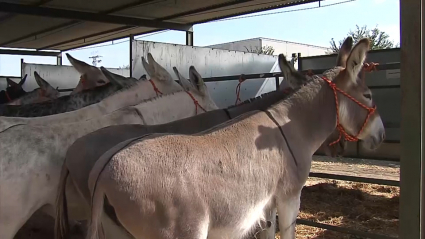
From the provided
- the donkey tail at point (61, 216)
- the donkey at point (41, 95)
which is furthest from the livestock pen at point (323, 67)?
the donkey tail at point (61, 216)

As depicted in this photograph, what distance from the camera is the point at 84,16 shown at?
28.9ft

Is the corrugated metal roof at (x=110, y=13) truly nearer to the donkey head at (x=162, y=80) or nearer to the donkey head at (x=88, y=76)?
the donkey head at (x=88, y=76)

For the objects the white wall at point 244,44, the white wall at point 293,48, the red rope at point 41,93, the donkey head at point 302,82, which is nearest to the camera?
the donkey head at point 302,82

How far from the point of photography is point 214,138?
2.69m

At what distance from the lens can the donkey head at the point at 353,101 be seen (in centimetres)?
323

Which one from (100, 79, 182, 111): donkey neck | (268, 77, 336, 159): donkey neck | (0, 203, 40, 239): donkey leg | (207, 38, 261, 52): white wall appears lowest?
(0, 203, 40, 239): donkey leg

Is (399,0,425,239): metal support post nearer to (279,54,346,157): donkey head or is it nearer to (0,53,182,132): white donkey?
(279,54,346,157): donkey head

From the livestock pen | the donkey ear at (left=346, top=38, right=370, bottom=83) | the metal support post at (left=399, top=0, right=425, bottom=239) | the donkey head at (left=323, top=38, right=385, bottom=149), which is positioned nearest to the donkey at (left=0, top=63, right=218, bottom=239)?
the livestock pen

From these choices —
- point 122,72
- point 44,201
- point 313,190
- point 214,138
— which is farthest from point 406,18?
point 122,72

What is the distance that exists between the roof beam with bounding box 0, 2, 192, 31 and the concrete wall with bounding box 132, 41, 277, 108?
2282 millimetres

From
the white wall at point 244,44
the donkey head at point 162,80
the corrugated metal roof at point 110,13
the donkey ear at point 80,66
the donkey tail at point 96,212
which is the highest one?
the white wall at point 244,44

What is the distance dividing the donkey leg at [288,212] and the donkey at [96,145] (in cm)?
79

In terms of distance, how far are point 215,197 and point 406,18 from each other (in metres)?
1.73

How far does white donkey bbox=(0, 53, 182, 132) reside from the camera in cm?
414
